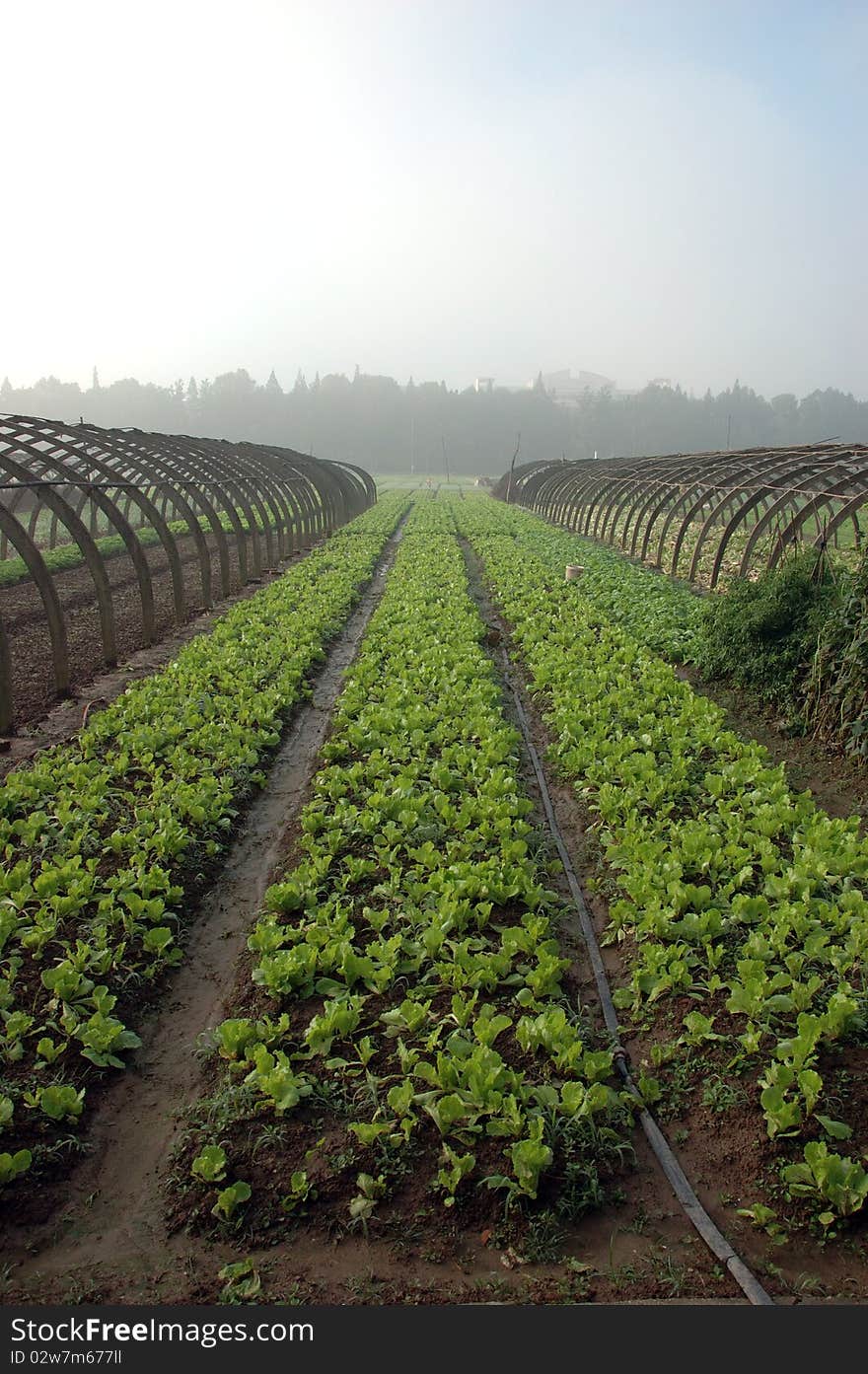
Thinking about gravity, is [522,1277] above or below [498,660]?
below

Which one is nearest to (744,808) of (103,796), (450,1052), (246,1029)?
(450,1052)

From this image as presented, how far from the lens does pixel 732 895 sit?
18.0ft

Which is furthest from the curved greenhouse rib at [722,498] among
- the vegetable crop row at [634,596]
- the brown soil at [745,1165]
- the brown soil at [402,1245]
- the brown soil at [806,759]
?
the brown soil at [402,1245]

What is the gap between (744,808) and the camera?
21.4ft

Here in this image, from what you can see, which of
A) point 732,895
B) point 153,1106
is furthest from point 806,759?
point 153,1106

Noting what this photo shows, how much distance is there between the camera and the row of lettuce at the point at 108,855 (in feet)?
13.5

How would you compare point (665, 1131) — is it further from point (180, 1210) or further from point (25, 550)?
point (25, 550)

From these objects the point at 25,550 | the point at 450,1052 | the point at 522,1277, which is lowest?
the point at 522,1277

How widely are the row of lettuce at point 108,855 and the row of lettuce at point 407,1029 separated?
2.30 feet

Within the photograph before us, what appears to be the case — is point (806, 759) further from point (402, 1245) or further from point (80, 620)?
point (80, 620)

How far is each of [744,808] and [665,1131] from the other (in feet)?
10.6

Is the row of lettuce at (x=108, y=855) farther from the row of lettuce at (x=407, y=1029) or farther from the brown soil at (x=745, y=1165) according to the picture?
the brown soil at (x=745, y=1165)

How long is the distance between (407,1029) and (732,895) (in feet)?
8.00

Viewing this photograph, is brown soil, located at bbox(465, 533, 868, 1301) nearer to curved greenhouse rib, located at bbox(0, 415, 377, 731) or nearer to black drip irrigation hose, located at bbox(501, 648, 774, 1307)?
black drip irrigation hose, located at bbox(501, 648, 774, 1307)
